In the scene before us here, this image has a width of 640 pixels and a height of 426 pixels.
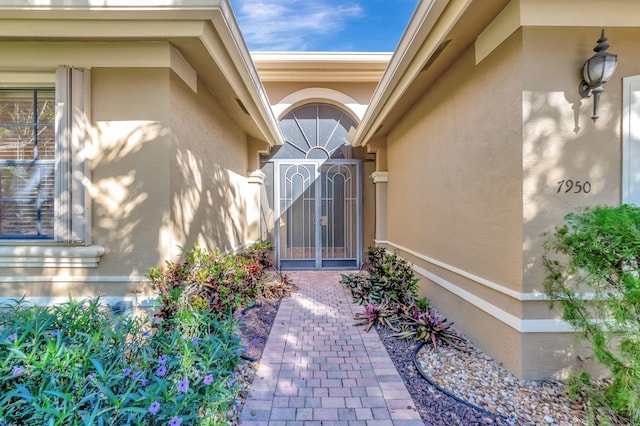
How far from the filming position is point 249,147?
25.4ft

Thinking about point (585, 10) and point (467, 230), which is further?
point (467, 230)

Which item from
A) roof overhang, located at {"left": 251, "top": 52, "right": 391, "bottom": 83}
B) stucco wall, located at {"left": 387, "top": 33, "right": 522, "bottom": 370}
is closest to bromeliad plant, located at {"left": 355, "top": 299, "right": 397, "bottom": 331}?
stucco wall, located at {"left": 387, "top": 33, "right": 522, "bottom": 370}

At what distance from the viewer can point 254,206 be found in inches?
304

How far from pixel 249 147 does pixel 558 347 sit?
23.5 feet

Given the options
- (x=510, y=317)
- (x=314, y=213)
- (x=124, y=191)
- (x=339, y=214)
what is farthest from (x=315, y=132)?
(x=510, y=317)

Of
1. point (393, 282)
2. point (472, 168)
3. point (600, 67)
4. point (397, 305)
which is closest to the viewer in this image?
point (600, 67)

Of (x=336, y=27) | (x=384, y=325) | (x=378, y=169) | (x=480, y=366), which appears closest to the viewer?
(x=480, y=366)

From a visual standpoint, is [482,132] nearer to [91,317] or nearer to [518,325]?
[518,325]

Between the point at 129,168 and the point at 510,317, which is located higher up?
the point at 129,168

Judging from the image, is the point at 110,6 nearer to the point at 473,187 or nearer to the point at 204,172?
the point at 204,172

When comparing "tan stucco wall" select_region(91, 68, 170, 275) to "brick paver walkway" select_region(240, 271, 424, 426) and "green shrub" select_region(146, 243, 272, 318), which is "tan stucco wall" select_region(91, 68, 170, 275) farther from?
"brick paver walkway" select_region(240, 271, 424, 426)

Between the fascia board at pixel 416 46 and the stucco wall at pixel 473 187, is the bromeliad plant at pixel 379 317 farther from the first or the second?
the fascia board at pixel 416 46

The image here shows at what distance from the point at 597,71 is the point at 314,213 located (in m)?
6.08

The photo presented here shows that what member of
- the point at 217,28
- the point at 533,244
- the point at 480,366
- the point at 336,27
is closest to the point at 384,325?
the point at 480,366
